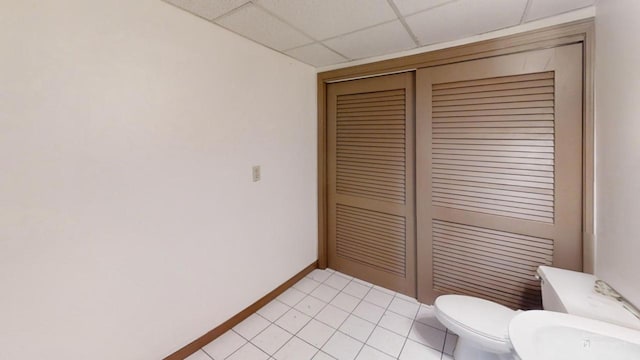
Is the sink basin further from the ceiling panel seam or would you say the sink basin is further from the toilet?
the ceiling panel seam

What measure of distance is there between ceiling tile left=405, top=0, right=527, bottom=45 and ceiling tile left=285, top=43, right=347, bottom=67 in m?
0.73

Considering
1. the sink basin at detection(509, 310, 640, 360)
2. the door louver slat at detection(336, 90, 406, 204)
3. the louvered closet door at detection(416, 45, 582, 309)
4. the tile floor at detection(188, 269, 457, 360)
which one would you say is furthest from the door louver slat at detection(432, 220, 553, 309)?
the sink basin at detection(509, 310, 640, 360)

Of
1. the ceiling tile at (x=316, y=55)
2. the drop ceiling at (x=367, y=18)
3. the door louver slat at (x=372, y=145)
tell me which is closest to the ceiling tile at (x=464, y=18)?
the drop ceiling at (x=367, y=18)

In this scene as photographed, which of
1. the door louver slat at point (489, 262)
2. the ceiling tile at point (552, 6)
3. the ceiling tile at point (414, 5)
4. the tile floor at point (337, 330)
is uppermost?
the ceiling tile at point (414, 5)

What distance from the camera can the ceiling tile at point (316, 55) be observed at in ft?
7.01

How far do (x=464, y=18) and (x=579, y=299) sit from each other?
168 cm

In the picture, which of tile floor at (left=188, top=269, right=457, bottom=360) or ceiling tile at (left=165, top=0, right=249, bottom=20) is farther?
tile floor at (left=188, top=269, right=457, bottom=360)

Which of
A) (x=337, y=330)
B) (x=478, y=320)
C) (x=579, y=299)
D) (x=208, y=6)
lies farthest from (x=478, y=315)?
(x=208, y=6)

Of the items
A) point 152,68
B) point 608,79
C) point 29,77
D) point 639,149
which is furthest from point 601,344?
point 29,77

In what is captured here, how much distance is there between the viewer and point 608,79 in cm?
134

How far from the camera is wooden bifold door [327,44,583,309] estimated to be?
1659mm

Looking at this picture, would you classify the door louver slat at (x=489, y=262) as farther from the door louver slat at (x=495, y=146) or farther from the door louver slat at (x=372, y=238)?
the door louver slat at (x=372, y=238)

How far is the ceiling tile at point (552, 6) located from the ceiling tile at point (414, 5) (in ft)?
1.77

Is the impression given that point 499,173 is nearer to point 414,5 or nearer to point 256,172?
point 414,5
